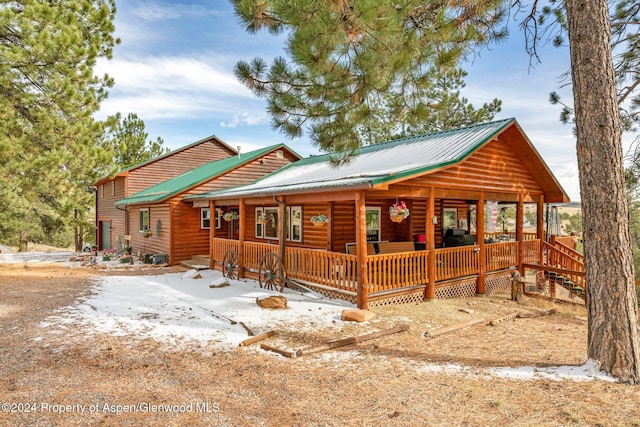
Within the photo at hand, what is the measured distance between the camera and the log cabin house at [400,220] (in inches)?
363

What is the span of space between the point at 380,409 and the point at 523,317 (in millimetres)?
6119

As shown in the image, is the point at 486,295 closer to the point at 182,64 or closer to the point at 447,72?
the point at 447,72

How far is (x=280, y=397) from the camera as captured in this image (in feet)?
14.7

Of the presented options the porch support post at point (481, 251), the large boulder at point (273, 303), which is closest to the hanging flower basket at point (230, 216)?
the large boulder at point (273, 303)

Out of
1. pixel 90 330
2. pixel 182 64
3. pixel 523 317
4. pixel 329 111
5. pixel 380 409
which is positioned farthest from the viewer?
pixel 182 64

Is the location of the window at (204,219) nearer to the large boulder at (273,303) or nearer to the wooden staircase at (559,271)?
the large boulder at (273,303)

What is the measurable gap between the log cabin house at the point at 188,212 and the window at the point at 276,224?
83.9 inches

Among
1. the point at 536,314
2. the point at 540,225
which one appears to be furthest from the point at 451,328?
the point at 540,225

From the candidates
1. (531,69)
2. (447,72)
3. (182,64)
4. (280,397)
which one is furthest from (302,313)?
(182,64)

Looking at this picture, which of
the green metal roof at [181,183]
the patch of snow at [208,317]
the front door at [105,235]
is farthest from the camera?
the front door at [105,235]

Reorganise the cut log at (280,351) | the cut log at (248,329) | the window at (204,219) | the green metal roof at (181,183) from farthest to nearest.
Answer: the window at (204,219)
the green metal roof at (181,183)
the cut log at (248,329)
the cut log at (280,351)

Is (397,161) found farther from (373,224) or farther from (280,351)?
(280,351)

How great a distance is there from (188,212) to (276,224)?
446 centimetres

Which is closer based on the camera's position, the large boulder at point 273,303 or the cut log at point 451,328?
the cut log at point 451,328
